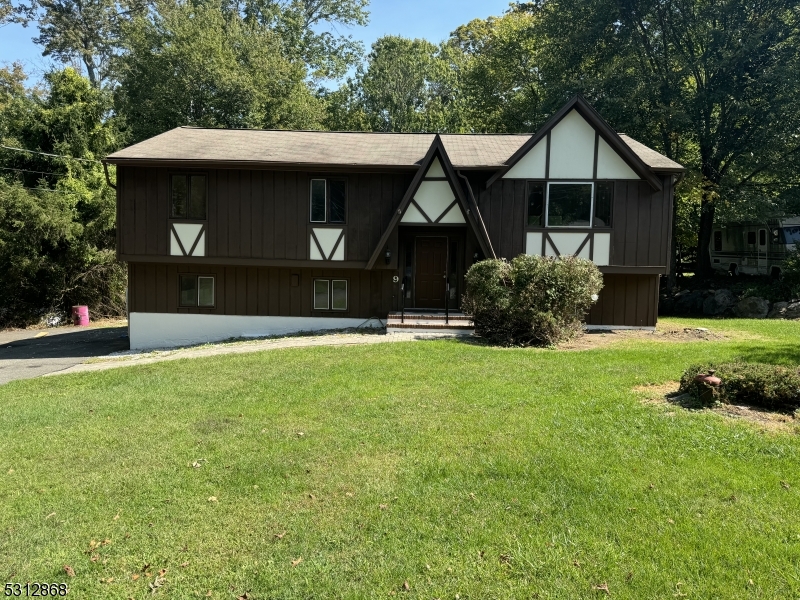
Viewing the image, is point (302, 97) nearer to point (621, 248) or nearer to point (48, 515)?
point (621, 248)

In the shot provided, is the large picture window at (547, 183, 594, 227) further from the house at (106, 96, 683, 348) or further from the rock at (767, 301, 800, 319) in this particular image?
the rock at (767, 301, 800, 319)

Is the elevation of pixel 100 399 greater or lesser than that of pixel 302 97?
lesser

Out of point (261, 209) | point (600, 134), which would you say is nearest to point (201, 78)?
point (261, 209)

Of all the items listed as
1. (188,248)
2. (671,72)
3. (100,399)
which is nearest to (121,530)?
(100,399)

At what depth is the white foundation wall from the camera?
51.9 ft

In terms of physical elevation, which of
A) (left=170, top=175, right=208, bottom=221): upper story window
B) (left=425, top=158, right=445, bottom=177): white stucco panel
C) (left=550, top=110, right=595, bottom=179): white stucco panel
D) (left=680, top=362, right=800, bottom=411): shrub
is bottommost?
(left=680, top=362, right=800, bottom=411): shrub

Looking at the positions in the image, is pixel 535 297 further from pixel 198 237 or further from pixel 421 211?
pixel 198 237

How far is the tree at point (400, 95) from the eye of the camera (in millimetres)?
34094

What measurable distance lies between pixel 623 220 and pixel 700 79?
542 inches

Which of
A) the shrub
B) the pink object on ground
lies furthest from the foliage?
the shrub

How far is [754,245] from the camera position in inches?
983

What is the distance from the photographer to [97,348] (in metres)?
15.9

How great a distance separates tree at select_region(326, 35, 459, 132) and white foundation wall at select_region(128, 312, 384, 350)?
21.1m

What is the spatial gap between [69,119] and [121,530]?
23.6 m
